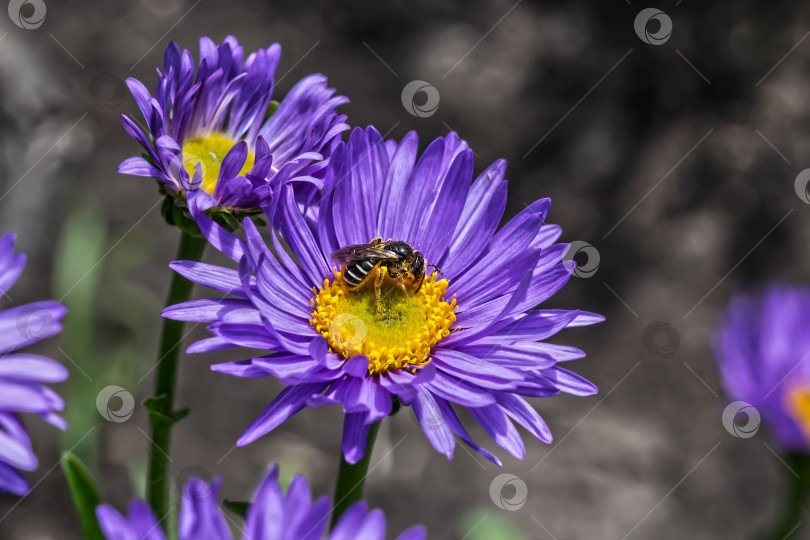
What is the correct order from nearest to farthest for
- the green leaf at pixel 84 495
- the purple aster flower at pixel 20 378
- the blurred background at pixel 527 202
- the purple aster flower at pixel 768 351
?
1. the purple aster flower at pixel 20 378
2. the green leaf at pixel 84 495
3. the purple aster flower at pixel 768 351
4. the blurred background at pixel 527 202

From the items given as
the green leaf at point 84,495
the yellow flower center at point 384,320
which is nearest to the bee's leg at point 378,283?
the yellow flower center at point 384,320

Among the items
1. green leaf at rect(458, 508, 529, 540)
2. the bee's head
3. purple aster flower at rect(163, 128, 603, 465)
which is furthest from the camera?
green leaf at rect(458, 508, 529, 540)

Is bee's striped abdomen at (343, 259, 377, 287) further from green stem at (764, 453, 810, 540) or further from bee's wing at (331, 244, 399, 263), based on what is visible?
green stem at (764, 453, 810, 540)

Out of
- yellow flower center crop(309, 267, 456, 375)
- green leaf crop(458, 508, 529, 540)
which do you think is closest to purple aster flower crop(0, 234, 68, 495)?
yellow flower center crop(309, 267, 456, 375)

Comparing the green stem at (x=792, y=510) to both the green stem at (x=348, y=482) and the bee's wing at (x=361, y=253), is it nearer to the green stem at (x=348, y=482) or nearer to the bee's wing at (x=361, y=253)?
the green stem at (x=348, y=482)

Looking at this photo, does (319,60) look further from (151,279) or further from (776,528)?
(776,528)

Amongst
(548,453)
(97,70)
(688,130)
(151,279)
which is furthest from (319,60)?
(548,453)

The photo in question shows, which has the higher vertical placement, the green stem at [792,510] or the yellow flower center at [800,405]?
the yellow flower center at [800,405]

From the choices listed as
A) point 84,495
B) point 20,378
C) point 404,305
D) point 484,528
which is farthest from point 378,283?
point 484,528
